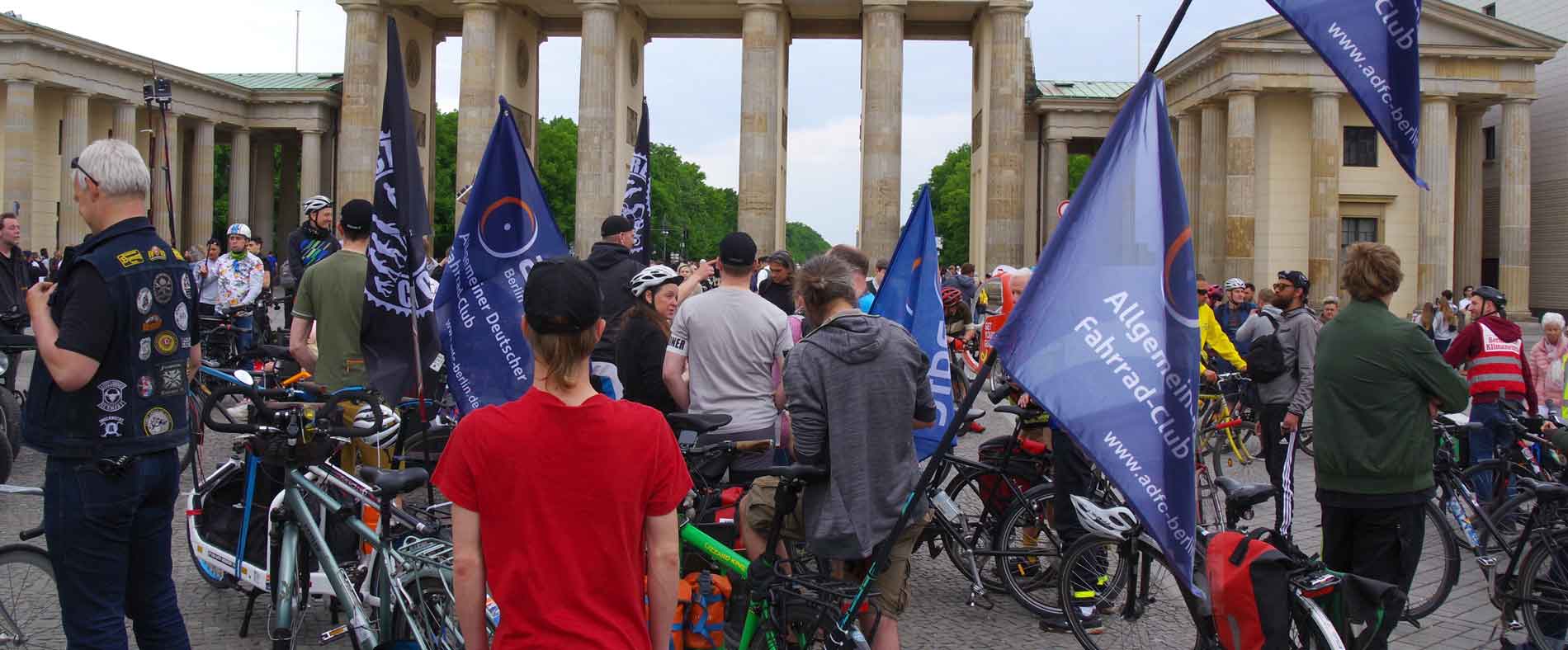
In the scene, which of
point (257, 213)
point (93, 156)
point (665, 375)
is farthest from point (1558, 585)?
point (257, 213)

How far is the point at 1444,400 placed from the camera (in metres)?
5.03

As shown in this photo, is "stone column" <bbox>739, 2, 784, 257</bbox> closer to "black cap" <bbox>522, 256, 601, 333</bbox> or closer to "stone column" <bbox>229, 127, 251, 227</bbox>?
"stone column" <bbox>229, 127, 251, 227</bbox>

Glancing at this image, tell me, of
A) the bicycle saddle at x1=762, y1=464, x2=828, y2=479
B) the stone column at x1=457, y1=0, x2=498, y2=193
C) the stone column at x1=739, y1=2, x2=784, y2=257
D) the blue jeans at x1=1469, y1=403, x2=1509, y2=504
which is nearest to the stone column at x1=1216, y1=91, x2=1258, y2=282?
the stone column at x1=739, y1=2, x2=784, y2=257

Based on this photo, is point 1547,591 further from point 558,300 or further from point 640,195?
point 640,195

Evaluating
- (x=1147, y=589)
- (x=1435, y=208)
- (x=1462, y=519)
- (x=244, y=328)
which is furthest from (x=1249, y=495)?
(x=1435, y=208)

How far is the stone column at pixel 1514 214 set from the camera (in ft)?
129

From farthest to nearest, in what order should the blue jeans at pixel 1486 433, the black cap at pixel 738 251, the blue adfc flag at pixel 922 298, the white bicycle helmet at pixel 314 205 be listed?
the blue jeans at pixel 1486 433 < the white bicycle helmet at pixel 314 205 < the blue adfc flag at pixel 922 298 < the black cap at pixel 738 251

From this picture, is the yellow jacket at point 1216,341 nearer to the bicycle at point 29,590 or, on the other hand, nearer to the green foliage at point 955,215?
the bicycle at point 29,590

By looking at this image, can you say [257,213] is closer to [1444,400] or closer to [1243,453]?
[1243,453]

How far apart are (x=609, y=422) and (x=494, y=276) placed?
Result: 12.0 ft

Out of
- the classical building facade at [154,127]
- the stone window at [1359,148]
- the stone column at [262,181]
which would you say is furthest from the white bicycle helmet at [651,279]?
the stone column at [262,181]

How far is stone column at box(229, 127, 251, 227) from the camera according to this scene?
5050 cm

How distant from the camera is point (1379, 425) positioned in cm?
504

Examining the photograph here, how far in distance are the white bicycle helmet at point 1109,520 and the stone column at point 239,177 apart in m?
49.9
